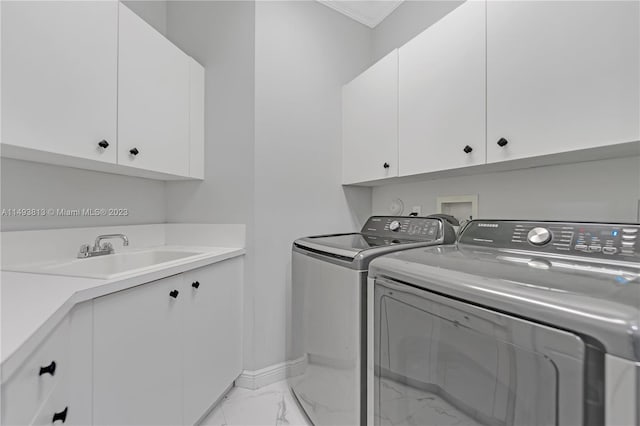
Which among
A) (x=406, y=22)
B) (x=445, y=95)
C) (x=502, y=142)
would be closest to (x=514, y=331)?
(x=502, y=142)

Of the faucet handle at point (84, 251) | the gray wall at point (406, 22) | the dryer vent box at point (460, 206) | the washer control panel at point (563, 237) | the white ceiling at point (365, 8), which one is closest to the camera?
the washer control panel at point (563, 237)

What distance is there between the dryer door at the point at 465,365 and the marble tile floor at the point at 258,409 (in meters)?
0.74

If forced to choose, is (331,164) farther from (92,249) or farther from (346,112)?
(92,249)

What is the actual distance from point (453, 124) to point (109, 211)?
1.99 meters

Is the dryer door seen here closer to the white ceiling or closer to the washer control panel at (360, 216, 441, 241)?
the washer control panel at (360, 216, 441, 241)

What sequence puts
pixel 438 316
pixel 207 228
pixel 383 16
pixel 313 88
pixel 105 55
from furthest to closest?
pixel 383 16
pixel 313 88
pixel 207 228
pixel 105 55
pixel 438 316

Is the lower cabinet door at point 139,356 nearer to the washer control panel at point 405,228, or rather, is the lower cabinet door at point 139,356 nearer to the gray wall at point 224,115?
the gray wall at point 224,115

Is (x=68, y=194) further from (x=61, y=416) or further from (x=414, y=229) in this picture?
(x=414, y=229)

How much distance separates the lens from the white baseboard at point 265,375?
1.80 m

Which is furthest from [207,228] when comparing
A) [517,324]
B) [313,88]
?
[517,324]

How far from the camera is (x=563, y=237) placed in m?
1.03

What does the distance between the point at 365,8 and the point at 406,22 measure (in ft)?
1.21

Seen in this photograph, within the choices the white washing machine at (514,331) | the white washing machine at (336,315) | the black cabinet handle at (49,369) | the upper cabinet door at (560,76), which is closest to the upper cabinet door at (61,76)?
the black cabinet handle at (49,369)

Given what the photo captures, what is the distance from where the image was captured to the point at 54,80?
109 centimetres
